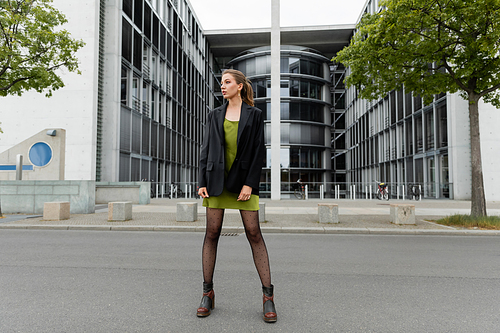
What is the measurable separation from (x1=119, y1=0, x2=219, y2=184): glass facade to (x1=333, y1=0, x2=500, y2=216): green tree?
14.9 m

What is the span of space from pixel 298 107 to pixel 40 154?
29.2 m

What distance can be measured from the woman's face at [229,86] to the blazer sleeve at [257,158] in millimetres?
281

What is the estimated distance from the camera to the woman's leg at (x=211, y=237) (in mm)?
3082

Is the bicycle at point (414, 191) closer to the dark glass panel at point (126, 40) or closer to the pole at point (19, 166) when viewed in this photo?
the dark glass panel at point (126, 40)

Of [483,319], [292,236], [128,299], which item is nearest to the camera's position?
[483,319]

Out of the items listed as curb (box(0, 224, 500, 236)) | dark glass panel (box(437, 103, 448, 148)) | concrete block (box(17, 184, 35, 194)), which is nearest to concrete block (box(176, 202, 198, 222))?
curb (box(0, 224, 500, 236))

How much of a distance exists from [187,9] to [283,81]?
39.3 ft

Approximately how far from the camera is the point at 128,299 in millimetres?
3592

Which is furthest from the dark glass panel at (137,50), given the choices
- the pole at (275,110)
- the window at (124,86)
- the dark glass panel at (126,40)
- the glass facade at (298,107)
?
the glass facade at (298,107)

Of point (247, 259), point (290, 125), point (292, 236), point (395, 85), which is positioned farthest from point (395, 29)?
point (290, 125)

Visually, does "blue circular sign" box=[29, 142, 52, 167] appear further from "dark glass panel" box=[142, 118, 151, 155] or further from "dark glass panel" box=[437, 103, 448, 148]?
"dark glass panel" box=[437, 103, 448, 148]

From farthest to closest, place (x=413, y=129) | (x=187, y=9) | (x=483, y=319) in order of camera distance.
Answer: (x=187, y=9)
(x=413, y=129)
(x=483, y=319)

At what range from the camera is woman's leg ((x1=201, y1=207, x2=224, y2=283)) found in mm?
3082

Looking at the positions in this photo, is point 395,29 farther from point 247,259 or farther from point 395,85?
point 247,259
